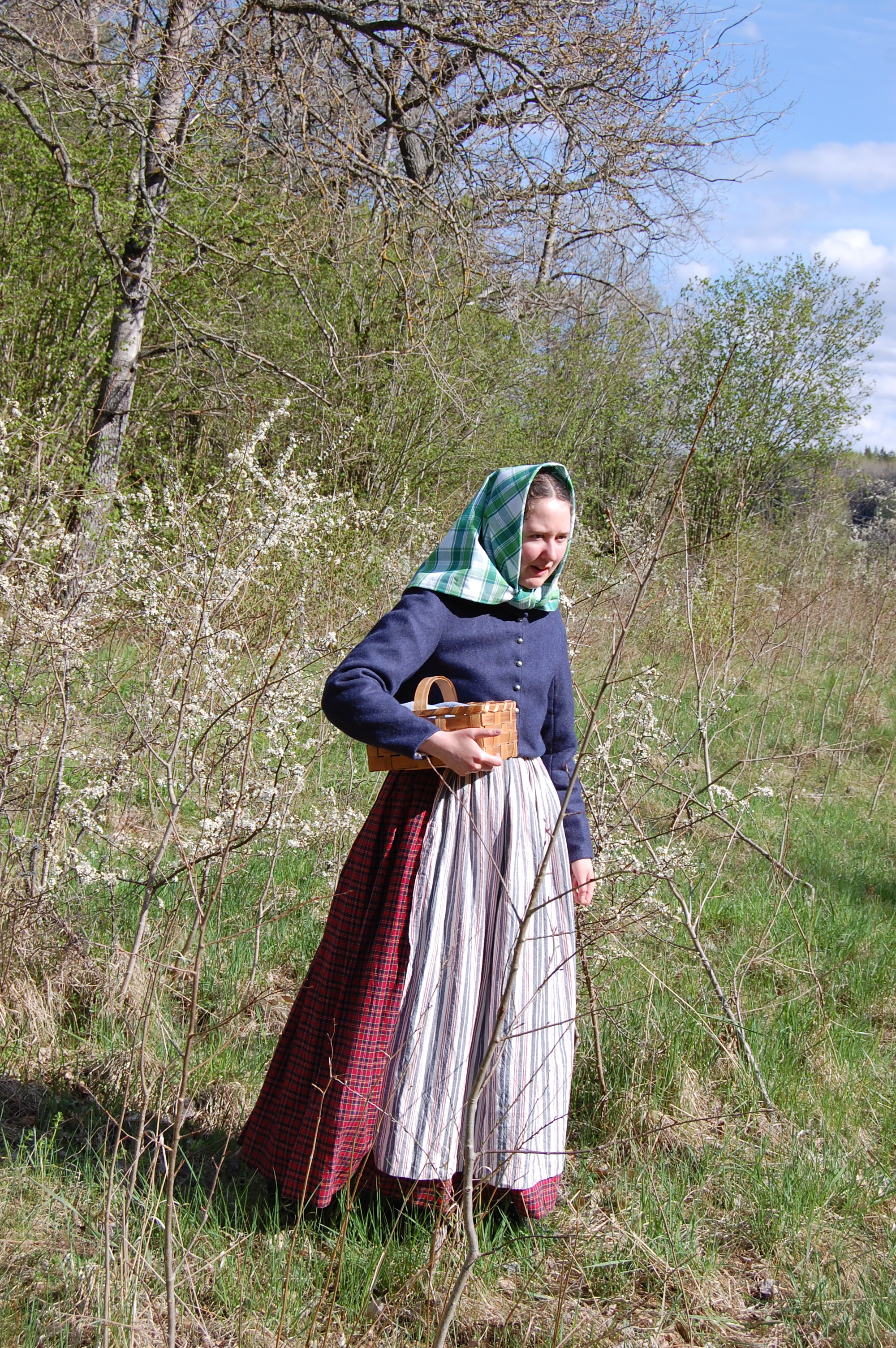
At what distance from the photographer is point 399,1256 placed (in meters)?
1.92

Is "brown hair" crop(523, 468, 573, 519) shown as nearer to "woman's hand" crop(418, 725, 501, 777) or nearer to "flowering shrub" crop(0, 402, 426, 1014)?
"woman's hand" crop(418, 725, 501, 777)

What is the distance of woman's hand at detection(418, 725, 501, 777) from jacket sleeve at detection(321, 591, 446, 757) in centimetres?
2

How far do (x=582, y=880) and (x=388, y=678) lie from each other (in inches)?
28.6

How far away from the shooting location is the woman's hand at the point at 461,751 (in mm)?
1801

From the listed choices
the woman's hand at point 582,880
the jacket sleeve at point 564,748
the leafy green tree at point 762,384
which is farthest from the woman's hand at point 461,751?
A: the leafy green tree at point 762,384

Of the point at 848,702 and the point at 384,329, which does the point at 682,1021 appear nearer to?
the point at 848,702

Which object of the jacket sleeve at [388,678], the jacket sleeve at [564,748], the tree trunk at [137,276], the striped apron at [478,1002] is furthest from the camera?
the tree trunk at [137,276]

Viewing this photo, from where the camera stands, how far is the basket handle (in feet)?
6.13

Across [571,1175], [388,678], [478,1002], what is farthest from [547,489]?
[571,1175]

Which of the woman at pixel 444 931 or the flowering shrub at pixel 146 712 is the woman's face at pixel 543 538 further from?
the flowering shrub at pixel 146 712

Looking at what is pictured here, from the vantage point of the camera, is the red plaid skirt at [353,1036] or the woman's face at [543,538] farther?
the woman's face at [543,538]

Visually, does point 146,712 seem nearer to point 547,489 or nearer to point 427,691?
point 427,691

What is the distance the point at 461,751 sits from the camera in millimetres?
1802

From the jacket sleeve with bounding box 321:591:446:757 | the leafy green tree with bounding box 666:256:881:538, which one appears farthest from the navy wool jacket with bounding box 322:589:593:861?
the leafy green tree with bounding box 666:256:881:538
